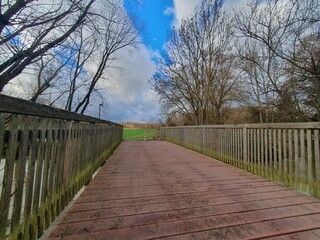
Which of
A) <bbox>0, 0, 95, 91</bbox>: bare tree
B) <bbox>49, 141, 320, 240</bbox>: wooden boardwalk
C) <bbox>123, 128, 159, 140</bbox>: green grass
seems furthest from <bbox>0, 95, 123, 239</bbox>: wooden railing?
<bbox>123, 128, 159, 140</bbox>: green grass

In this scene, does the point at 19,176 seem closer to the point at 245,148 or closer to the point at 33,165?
the point at 33,165

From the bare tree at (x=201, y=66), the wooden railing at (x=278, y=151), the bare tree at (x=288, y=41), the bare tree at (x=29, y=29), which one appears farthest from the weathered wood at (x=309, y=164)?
the bare tree at (x=201, y=66)

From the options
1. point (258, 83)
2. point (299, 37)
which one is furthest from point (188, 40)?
point (299, 37)

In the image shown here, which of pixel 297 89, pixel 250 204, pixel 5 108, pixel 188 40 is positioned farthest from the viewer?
pixel 188 40

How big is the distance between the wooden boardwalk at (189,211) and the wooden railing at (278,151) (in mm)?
229

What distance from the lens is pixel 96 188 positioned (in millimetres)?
3086

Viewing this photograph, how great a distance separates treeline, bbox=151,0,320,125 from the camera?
22.1ft

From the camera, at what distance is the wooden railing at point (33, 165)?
123cm

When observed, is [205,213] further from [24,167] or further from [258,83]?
[258,83]

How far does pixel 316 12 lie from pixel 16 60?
747 centimetres

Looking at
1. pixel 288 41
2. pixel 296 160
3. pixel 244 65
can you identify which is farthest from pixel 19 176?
pixel 244 65

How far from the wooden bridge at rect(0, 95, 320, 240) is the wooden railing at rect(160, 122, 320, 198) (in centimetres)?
1

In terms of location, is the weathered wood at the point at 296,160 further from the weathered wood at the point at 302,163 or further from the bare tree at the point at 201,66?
the bare tree at the point at 201,66

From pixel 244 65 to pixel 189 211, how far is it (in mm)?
11678
